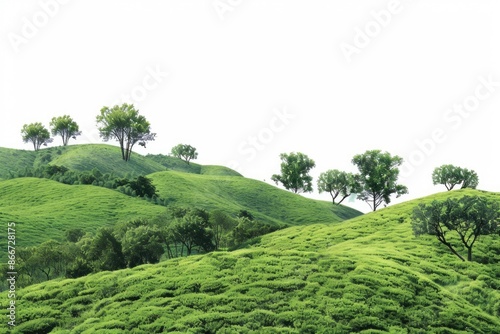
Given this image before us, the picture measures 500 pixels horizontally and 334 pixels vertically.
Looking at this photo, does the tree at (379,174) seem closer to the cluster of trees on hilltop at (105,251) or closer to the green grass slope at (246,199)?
the green grass slope at (246,199)

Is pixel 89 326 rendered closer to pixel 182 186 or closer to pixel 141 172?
pixel 182 186

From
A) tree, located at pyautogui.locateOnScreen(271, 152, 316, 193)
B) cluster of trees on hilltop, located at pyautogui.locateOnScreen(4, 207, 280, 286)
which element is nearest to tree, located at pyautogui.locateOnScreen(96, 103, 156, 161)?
tree, located at pyautogui.locateOnScreen(271, 152, 316, 193)

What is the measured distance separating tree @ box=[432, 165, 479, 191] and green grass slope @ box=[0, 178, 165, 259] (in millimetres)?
103025

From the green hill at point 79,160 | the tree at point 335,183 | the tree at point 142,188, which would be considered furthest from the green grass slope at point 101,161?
the tree at point 335,183

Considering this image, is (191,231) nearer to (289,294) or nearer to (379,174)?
(289,294)

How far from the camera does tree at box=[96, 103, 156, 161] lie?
16150 centimetres

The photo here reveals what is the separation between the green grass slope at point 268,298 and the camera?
3116 cm

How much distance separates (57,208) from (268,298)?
7666 centimetres

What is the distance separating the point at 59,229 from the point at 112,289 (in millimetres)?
50975

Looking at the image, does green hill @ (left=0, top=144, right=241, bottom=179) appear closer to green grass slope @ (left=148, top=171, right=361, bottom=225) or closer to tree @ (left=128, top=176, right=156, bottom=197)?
green grass slope @ (left=148, top=171, right=361, bottom=225)

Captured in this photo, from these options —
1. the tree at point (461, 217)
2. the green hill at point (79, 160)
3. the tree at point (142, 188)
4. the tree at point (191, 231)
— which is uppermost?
the green hill at point (79, 160)

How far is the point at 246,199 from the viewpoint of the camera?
510ft

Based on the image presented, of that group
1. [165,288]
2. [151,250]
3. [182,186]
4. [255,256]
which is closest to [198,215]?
[151,250]

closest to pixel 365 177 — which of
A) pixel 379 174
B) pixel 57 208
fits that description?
pixel 379 174
